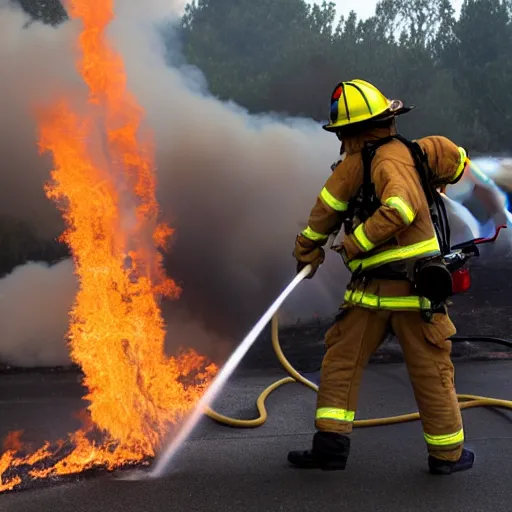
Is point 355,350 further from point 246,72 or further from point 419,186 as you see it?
point 246,72

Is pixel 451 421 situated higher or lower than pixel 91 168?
lower

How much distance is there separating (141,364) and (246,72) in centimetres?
1108

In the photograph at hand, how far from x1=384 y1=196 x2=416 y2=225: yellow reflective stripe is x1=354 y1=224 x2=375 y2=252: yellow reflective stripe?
18 cm

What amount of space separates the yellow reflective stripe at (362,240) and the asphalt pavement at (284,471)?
1144 millimetres

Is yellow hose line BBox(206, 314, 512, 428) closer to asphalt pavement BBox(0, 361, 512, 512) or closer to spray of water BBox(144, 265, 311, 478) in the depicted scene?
asphalt pavement BBox(0, 361, 512, 512)

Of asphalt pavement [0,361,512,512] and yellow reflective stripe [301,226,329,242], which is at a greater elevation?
yellow reflective stripe [301,226,329,242]

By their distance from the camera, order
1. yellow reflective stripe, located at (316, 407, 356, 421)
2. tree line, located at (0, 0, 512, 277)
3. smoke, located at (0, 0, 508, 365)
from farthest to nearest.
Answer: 1. tree line, located at (0, 0, 512, 277)
2. smoke, located at (0, 0, 508, 365)
3. yellow reflective stripe, located at (316, 407, 356, 421)

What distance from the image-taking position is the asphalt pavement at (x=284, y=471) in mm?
2775

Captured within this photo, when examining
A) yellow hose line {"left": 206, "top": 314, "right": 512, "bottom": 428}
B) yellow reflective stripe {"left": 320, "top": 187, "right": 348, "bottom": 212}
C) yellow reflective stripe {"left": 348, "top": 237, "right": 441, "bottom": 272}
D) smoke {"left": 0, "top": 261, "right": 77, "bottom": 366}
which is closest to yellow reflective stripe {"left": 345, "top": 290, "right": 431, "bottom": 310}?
yellow reflective stripe {"left": 348, "top": 237, "right": 441, "bottom": 272}

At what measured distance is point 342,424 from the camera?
3070mm

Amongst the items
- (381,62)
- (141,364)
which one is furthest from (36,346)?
(381,62)

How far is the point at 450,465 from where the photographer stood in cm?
304

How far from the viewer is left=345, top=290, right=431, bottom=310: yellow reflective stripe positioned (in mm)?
2998

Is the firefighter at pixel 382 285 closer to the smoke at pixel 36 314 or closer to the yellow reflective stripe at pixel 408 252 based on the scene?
the yellow reflective stripe at pixel 408 252
